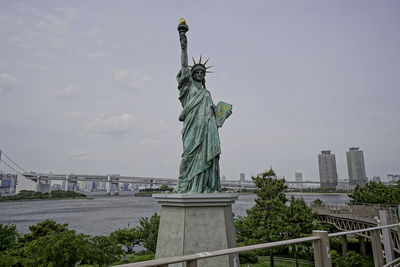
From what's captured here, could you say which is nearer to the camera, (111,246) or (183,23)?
(183,23)

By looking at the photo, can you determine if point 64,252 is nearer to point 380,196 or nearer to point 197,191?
point 197,191

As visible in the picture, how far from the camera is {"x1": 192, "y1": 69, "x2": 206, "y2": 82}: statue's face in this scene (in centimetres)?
829

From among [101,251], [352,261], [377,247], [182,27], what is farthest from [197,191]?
[352,261]

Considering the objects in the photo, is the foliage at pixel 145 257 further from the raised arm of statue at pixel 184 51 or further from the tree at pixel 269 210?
the raised arm of statue at pixel 184 51

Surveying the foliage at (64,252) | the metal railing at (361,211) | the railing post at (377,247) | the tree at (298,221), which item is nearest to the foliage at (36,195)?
the foliage at (64,252)

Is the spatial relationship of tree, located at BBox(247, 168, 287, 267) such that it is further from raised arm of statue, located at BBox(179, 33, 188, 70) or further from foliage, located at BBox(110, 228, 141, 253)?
raised arm of statue, located at BBox(179, 33, 188, 70)

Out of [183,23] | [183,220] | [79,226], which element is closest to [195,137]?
[183,220]

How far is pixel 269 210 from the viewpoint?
19734 mm

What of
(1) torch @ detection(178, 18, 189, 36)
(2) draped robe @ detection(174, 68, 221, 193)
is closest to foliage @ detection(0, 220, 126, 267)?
(2) draped robe @ detection(174, 68, 221, 193)

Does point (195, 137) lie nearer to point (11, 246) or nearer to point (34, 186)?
point (11, 246)

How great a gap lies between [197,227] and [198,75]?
4.75 m

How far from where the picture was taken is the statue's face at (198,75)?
8.29m

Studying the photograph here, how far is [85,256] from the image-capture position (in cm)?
1298

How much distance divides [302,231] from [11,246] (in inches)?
807
